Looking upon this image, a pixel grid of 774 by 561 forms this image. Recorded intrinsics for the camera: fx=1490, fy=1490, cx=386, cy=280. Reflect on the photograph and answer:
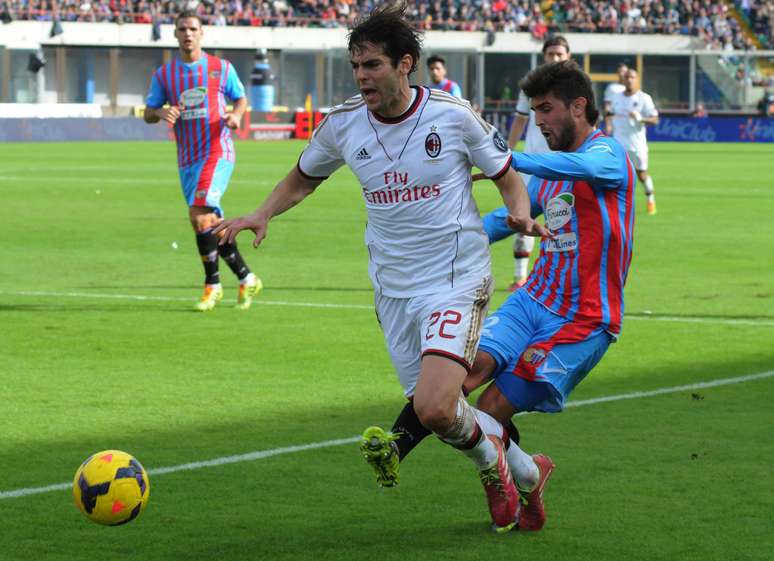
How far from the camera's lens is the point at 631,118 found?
958 inches

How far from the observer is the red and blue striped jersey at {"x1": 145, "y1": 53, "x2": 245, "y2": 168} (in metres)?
12.5

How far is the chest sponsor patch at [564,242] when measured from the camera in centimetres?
607

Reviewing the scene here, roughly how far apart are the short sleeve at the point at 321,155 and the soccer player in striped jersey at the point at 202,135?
→ 623 centimetres

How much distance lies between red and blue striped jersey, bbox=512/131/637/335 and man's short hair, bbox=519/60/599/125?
0.21 m

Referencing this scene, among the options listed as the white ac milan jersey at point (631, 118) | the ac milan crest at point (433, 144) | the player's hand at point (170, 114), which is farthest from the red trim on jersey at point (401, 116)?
the white ac milan jersey at point (631, 118)

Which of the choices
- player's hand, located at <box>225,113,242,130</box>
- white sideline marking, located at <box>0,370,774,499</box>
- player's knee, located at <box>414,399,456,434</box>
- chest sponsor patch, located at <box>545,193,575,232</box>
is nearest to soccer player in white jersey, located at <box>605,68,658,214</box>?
player's hand, located at <box>225,113,242,130</box>

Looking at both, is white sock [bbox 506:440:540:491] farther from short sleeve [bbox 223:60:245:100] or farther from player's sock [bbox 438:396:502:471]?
short sleeve [bbox 223:60:245:100]

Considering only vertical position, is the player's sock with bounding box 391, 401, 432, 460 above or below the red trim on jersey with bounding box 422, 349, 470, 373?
below

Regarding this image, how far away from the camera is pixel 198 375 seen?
934cm

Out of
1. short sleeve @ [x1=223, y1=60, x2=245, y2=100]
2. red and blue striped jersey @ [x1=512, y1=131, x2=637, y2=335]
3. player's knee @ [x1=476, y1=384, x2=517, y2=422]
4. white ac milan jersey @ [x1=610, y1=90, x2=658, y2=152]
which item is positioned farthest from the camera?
white ac milan jersey @ [x1=610, y1=90, x2=658, y2=152]

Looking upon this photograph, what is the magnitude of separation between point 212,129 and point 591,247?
699cm

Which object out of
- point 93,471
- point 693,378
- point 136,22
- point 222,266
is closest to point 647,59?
point 136,22

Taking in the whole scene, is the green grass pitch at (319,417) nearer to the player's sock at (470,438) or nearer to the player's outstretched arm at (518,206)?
the player's sock at (470,438)

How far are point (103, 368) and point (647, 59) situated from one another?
2290 inches
